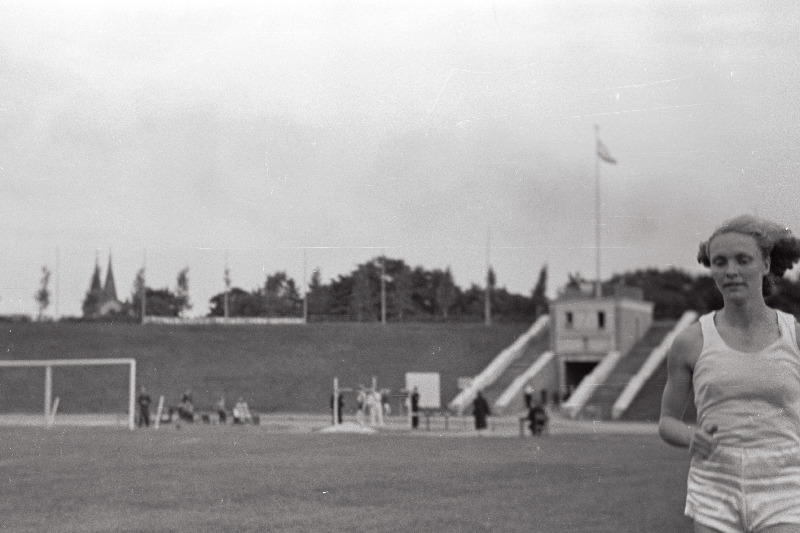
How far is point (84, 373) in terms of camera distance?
53219 millimetres

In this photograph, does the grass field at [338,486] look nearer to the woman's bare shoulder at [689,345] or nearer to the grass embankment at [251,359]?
the woman's bare shoulder at [689,345]

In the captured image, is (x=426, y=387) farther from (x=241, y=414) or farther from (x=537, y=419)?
(x=537, y=419)

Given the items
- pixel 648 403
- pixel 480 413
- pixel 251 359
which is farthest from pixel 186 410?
pixel 648 403

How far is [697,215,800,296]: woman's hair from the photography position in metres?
3.85

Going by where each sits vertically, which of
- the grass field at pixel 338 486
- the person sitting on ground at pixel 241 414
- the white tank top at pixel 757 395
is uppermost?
the white tank top at pixel 757 395

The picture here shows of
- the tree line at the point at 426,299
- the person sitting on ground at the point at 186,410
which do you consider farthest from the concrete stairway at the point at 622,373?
the person sitting on ground at the point at 186,410

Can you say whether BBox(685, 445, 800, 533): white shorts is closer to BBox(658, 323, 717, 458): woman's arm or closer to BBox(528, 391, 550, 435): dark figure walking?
BBox(658, 323, 717, 458): woman's arm

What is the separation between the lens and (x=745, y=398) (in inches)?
150

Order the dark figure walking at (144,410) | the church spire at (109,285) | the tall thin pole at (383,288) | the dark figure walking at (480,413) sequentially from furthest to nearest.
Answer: the dark figure walking at (144,410) → the dark figure walking at (480,413) → the tall thin pole at (383,288) → the church spire at (109,285)

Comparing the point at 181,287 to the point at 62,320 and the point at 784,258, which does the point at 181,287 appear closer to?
the point at 784,258

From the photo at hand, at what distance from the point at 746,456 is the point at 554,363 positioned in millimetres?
50120

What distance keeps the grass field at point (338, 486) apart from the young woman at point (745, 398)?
7.07 m

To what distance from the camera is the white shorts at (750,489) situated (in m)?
3.72

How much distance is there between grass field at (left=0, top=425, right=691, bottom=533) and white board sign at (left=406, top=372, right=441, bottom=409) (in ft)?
41.2
